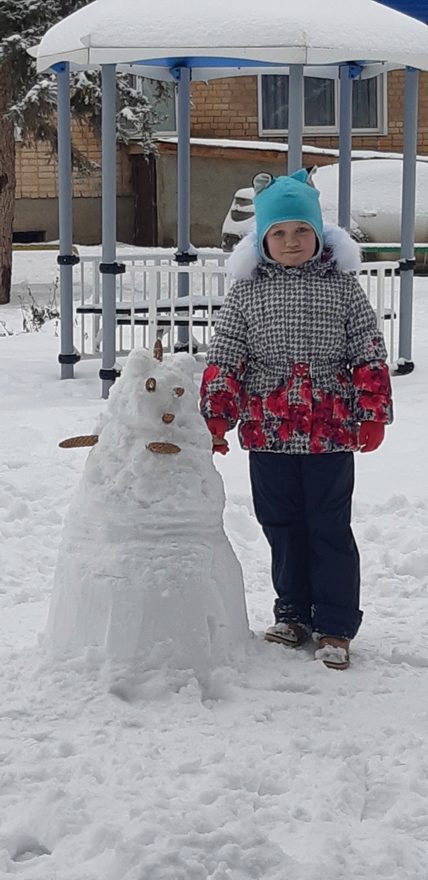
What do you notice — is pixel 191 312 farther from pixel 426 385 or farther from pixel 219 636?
pixel 219 636

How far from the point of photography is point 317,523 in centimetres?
426

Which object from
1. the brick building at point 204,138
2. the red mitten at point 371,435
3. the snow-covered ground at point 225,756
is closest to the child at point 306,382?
the red mitten at point 371,435

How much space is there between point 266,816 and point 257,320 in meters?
1.67

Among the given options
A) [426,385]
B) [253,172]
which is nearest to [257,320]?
[426,385]

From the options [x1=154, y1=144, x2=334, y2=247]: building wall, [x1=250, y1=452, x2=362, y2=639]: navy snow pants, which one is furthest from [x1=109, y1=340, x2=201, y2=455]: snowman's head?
[x1=154, y1=144, x2=334, y2=247]: building wall

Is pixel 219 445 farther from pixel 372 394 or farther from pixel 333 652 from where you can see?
pixel 333 652

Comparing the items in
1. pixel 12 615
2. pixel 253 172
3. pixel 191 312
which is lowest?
pixel 12 615

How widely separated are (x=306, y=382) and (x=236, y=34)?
4.71m

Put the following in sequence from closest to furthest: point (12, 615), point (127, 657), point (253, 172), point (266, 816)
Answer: point (266, 816), point (127, 657), point (12, 615), point (253, 172)

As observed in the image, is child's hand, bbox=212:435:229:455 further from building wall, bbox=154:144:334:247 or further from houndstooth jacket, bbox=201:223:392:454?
building wall, bbox=154:144:334:247

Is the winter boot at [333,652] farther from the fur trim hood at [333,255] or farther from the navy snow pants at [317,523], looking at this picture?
the fur trim hood at [333,255]

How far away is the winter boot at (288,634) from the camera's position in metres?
4.35

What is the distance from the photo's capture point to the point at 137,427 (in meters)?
3.99

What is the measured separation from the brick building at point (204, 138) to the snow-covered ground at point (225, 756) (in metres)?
16.3
